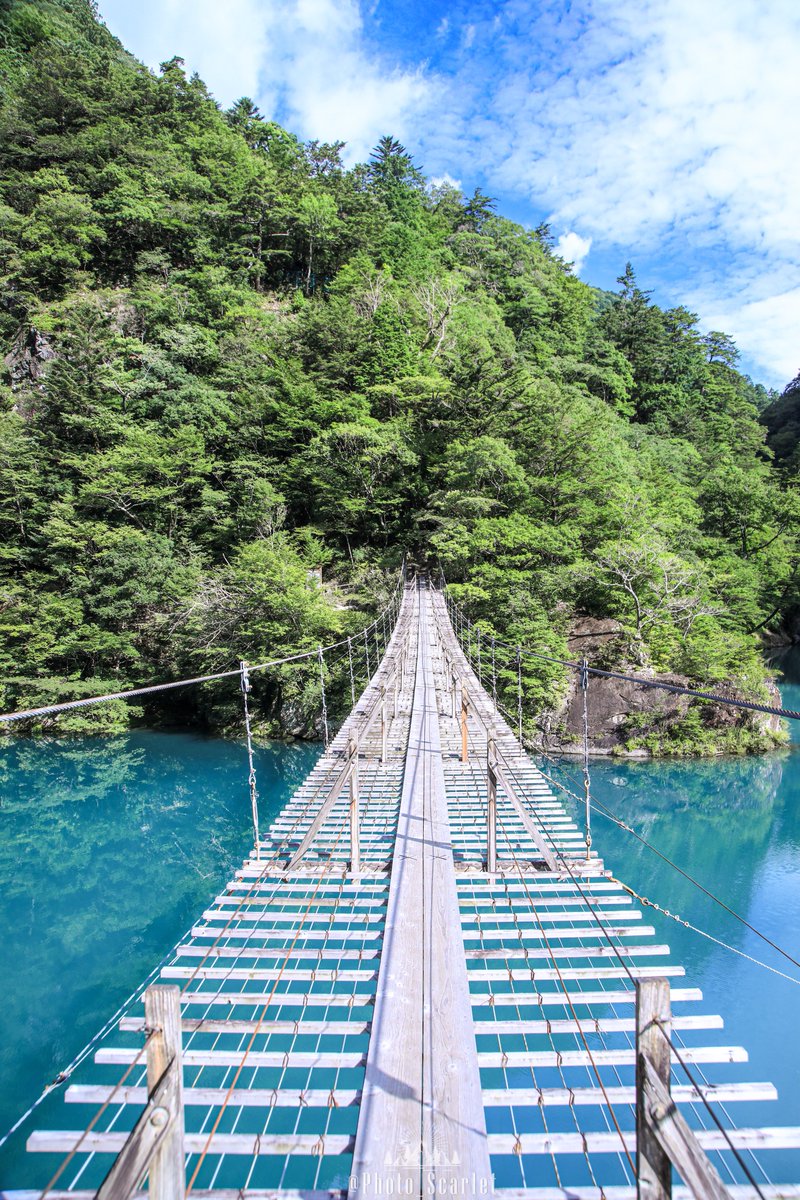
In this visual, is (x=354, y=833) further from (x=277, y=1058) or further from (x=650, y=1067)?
(x=650, y=1067)

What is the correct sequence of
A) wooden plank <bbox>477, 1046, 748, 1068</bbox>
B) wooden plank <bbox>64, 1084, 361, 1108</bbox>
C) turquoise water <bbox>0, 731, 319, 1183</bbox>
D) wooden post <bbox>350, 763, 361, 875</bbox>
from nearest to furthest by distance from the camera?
wooden plank <bbox>64, 1084, 361, 1108</bbox>
wooden plank <bbox>477, 1046, 748, 1068</bbox>
wooden post <bbox>350, 763, 361, 875</bbox>
turquoise water <bbox>0, 731, 319, 1183</bbox>

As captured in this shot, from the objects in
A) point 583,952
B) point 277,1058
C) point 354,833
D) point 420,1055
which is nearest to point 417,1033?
point 420,1055

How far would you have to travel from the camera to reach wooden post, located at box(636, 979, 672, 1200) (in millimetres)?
788

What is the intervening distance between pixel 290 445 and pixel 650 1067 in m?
11.8

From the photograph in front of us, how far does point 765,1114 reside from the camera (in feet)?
11.3

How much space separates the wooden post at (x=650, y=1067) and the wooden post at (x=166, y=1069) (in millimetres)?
654

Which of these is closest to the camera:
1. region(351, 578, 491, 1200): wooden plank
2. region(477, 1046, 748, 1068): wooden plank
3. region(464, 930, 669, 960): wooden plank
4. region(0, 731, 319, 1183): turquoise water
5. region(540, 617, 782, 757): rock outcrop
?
region(351, 578, 491, 1200): wooden plank

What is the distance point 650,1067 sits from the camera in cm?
79

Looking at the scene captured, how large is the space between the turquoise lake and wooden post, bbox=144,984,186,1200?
11.5 feet

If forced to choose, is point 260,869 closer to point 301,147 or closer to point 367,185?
point 367,185

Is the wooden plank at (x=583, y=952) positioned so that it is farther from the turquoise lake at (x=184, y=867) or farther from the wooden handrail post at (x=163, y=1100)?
the turquoise lake at (x=184, y=867)

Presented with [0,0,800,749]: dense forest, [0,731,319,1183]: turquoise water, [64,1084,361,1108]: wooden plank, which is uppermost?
[0,0,800,749]: dense forest

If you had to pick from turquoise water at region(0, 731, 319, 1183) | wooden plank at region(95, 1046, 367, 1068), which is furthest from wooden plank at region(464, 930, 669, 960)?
turquoise water at region(0, 731, 319, 1183)

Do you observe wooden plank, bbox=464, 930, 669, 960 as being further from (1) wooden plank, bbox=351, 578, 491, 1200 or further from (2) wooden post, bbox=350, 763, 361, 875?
(2) wooden post, bbox=350, 763, 361, 875
